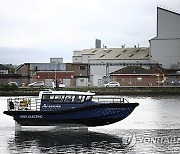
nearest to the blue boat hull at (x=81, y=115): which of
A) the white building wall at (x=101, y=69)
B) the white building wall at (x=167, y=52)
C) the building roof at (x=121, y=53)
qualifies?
the white building wall at (x=101, y=69)

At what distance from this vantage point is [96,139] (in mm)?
34188

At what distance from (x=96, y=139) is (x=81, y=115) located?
8.98ft

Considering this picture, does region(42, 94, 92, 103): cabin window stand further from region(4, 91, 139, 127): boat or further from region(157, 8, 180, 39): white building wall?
region(157, 8, 180, 39): white building wall

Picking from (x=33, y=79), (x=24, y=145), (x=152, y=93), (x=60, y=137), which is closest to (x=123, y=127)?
(x=60, y=137)

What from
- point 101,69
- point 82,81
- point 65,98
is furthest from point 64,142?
point 101,69

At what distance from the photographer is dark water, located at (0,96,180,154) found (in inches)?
1190

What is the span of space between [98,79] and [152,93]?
19635mm

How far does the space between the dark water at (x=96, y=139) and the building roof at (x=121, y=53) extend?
240 ft

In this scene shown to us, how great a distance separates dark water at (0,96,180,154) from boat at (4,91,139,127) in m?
0.92

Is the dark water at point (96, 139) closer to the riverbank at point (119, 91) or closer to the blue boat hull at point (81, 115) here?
the blue boat hull at point (81, 115)

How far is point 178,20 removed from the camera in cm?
10919

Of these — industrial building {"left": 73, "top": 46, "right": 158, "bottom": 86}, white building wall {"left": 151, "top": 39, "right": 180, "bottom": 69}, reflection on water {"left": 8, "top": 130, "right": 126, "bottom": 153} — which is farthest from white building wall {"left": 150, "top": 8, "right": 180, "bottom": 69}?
reflection on water {"left": 8, "top": 130, "right": 126, "bottom": 153}

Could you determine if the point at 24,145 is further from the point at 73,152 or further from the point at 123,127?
the point at 123,127

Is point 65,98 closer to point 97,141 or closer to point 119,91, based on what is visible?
point 97,141
